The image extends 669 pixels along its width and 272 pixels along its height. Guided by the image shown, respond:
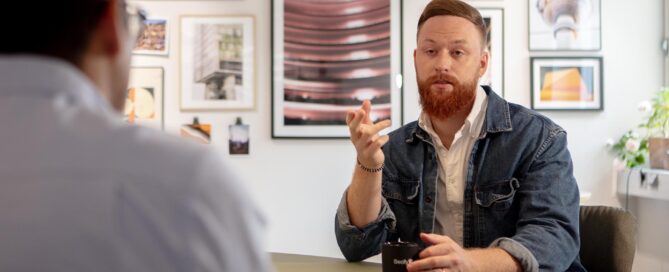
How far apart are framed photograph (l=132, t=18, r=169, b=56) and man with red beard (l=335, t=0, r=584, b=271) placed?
299cm

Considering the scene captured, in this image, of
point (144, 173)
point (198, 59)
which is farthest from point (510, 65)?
point (144, 173)

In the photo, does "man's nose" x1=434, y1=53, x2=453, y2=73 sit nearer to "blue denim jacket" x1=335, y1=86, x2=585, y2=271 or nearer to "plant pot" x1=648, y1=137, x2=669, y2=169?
"blue denim jacket" x1=335, y1=86, x2=585, y2=271

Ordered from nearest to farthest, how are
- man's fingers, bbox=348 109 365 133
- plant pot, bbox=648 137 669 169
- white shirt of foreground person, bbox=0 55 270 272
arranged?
white shirt of foreground person, bbox=0 55 270 272 → man's fingers, bbox=348 109 365 133 → plant pot, bbox=648 137 669 169

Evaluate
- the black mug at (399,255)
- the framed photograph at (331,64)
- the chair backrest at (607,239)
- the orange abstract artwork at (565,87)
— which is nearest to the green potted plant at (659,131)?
the orange abstract artwork at (565,87)

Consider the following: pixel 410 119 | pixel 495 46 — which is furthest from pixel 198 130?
pixel 495 46

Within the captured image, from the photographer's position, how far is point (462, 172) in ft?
6.60

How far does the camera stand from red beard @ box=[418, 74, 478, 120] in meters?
2.06

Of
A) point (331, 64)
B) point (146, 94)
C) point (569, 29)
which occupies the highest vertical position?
point (569, 29)

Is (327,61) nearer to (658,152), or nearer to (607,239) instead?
(658,152)

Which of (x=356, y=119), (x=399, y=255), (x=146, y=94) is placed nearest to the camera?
(x=399, y=255)

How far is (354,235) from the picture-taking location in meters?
1.97

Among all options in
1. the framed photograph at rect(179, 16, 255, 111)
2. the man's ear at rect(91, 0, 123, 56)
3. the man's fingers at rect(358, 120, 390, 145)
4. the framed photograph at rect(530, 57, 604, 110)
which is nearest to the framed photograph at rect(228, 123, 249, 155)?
the framed photograph at rect(179, 16, 255, 111)

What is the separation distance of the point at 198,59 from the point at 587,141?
2523 mm

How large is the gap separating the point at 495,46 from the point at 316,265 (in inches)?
119
